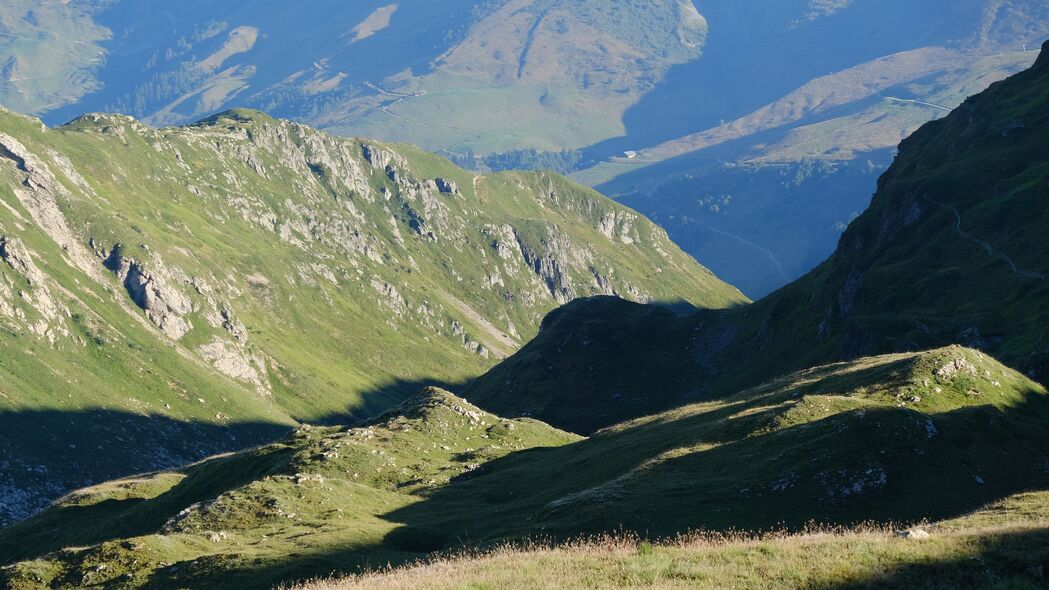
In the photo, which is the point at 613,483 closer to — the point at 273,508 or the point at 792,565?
the point at 273,508

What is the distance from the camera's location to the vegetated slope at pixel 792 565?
29.8 m

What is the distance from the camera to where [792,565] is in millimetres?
31516

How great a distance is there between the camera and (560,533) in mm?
56281

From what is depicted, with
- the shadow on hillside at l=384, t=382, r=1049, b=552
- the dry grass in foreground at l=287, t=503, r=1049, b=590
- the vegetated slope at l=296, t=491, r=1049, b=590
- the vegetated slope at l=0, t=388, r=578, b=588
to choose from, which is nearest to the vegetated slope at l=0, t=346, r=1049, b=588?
the shadow on hillside at l=384, t=382, r=1049, b=552

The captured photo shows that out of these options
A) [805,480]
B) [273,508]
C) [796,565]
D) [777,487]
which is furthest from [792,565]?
[273,508]

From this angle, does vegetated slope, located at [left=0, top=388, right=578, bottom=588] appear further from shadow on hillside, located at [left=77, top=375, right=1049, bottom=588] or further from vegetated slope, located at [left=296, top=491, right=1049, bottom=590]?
A: vegetated slope, located at [left=296, top=491, right=1049, bottom=590]

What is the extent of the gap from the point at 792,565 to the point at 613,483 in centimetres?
3870

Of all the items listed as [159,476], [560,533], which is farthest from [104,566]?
[159,476]

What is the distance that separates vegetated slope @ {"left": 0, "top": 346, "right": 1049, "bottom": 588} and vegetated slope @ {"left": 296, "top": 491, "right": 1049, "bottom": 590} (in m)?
18.4

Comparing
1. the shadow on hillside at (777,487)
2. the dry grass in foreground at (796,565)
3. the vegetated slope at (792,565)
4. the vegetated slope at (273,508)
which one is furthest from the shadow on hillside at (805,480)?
the dry grass in foreground at (796,565)

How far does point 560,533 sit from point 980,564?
29.5m

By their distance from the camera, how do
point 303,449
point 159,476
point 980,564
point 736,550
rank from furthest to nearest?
point 159,476
point 303,449
point 736,550
point 980,564

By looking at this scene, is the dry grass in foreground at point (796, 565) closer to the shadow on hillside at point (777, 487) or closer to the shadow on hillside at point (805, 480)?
the shadow on hillside at point (805, 480)

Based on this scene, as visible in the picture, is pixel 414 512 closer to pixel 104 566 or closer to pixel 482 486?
pixel 482 486
